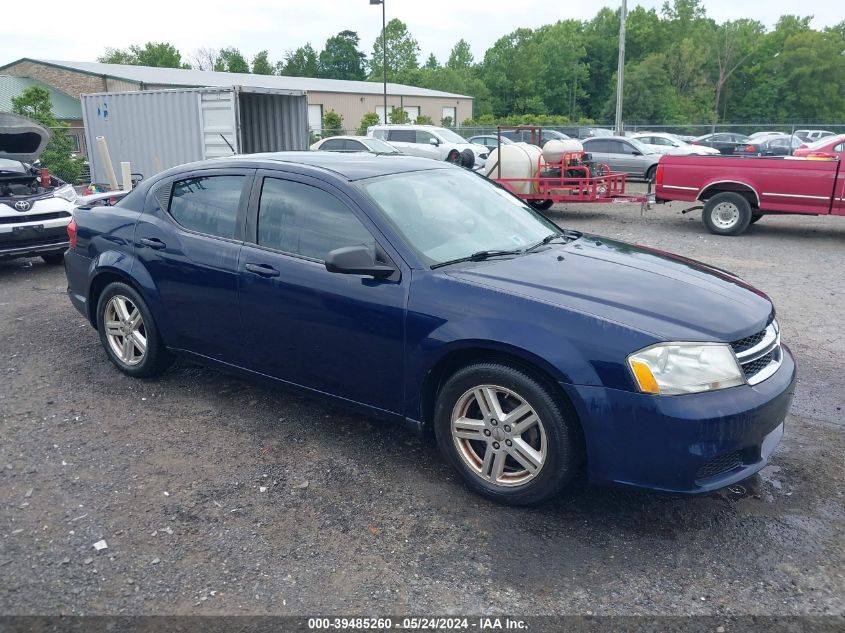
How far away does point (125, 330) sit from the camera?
5.23 metres

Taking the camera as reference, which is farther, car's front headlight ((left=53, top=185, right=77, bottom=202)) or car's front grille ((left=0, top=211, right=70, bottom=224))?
car's front headlight ((left=53, top=185, right=77, bottom=202))

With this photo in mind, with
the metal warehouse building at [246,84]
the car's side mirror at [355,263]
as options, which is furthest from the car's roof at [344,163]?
the metal warehouse building at [246,84]

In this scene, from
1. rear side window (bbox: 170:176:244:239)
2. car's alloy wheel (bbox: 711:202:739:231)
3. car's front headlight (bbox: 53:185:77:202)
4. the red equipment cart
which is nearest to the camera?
rear side window (bbox: 170:176:244:239)

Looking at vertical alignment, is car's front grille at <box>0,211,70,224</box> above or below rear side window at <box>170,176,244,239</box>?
below

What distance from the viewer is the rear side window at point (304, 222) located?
4008 mm

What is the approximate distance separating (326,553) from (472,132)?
41698 mm

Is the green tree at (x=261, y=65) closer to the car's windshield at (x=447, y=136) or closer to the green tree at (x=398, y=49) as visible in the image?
the green tree at (x=398, y=49)

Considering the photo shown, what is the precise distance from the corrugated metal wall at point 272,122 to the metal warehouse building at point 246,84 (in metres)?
18.0

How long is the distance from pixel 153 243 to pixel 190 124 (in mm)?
11168

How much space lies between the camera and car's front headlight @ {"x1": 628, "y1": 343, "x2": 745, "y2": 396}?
309cm

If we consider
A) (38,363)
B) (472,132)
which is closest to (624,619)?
(38,363)

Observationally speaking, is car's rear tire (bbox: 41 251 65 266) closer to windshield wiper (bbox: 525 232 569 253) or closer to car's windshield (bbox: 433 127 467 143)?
windshield wiper (bbox: 525 232 569 253)

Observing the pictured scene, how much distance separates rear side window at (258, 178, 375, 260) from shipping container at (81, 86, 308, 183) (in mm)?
10509

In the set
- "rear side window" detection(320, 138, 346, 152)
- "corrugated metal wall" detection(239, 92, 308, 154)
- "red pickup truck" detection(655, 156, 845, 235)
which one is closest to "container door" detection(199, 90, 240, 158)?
"corrugated metal wall" detection(239, 92, 308, 154)
